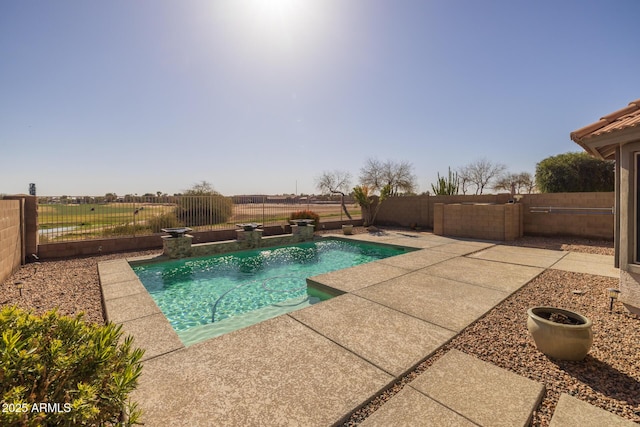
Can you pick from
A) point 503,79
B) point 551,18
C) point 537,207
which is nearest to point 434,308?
point 551,18

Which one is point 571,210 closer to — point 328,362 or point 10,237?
point 328,362

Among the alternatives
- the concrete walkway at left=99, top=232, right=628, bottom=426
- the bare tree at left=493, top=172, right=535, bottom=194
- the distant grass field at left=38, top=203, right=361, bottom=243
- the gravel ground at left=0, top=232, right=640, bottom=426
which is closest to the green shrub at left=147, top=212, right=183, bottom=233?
the distant grass field at left=38, top=203, right=361, bottom=243

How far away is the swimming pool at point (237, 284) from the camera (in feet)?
17.3

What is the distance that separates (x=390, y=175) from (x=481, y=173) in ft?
60.0

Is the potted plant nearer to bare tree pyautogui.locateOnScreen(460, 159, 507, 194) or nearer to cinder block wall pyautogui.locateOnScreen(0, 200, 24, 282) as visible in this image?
cinder block wall pyautogui.locateOnScreen(0, 200, 24, 282)

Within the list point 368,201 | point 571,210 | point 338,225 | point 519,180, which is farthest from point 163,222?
point 519,180

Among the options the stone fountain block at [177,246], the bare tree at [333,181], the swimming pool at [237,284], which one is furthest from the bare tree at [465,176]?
the stone fountain block at [177,246]

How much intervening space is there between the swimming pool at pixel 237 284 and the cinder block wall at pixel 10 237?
102 inches

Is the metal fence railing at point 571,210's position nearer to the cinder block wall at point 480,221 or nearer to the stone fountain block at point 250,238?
the cinder block wall at point 480,221

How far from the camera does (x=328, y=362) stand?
2906 millimetres

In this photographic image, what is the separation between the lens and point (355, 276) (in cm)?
627

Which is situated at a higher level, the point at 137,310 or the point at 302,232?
the point at 302,232

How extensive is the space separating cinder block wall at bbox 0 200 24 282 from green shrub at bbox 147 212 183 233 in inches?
153

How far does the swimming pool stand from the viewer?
17.3 ft
